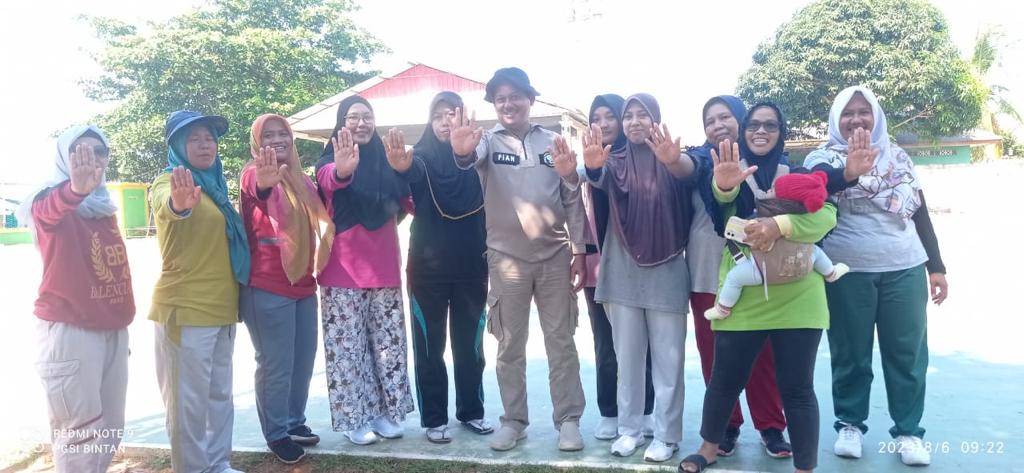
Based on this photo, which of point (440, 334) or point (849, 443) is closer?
point (849, 443)

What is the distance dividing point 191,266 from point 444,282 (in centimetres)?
125

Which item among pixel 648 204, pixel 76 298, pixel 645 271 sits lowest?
pixel 645 271

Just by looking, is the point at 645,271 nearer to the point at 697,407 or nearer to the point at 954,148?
the point at 697,407

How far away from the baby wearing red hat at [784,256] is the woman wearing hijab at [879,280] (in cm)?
43

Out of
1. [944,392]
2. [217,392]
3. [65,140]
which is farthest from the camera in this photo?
[944,392]

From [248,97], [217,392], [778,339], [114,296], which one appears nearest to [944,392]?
[778,339]

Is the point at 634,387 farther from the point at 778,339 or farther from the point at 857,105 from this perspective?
the point at 857,105

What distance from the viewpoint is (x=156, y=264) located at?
14312 mm

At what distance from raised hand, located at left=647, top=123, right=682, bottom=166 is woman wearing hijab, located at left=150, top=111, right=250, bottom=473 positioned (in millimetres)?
2013

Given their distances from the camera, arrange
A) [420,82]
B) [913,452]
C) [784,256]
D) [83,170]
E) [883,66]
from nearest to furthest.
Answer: [83,170]
[784,256]
[913,452]
[420,82]
[883,66]

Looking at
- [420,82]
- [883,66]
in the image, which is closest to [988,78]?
[883,66]

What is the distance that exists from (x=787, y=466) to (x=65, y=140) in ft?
11.6

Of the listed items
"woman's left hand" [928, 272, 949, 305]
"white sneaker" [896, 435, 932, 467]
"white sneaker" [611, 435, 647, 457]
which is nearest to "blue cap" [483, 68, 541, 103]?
"white sneaker" [611, 435, 647, 457]

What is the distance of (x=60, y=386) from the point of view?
2.81 m
